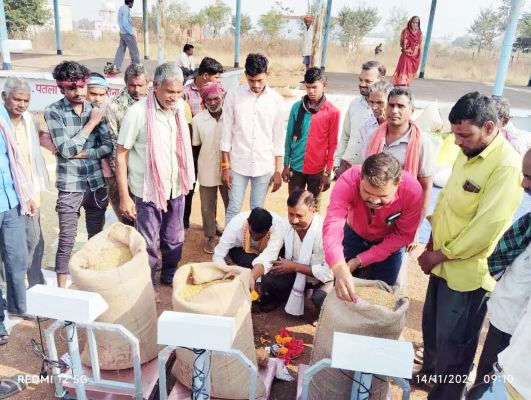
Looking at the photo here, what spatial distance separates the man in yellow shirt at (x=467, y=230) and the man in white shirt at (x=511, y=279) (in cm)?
16

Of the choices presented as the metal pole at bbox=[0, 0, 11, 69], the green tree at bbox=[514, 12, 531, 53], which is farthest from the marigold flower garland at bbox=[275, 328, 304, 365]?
the green tree at bbox=[514, 12, 531, 53]

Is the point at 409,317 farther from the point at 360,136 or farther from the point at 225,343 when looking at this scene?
the point at 225,343

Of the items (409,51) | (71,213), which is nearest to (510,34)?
(409,51)

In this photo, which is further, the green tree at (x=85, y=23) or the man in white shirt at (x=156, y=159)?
the green tree at (x=85, y=23)

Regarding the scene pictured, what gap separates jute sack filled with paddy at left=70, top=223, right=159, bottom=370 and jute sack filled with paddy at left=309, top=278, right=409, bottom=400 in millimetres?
940

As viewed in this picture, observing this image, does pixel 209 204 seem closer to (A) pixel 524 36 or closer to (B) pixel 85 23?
(A) pixel 524 36

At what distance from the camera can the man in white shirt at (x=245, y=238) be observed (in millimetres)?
3176

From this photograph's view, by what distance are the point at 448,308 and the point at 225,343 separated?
1.23m

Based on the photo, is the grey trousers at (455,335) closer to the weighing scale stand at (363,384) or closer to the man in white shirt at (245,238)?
the weighing scale stand at (363,384)

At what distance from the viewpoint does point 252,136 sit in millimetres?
3500

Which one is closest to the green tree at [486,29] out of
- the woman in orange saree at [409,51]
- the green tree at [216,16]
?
the green tree at [216,16]

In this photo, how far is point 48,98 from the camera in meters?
7.97

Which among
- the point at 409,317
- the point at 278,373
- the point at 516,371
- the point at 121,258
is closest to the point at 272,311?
the point at 278,373

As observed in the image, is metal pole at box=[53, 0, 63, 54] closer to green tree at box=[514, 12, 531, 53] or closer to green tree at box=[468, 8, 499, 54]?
green tree at box=[514, 12, 531, 53]
